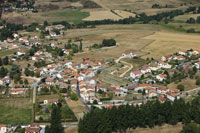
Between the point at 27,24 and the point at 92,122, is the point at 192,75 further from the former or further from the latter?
the point at 27,24

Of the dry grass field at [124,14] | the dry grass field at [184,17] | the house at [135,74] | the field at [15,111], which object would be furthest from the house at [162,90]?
the dry grass field at [124,14]

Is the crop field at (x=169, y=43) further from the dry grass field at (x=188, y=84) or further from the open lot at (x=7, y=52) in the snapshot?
the open lot at (x=7, y=52)

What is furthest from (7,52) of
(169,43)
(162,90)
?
(162,90)

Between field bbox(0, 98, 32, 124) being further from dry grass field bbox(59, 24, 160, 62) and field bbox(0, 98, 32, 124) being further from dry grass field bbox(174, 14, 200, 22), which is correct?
dry grass field bbox(174, 14, 200, 22)

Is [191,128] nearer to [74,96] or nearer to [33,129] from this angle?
[33,129]

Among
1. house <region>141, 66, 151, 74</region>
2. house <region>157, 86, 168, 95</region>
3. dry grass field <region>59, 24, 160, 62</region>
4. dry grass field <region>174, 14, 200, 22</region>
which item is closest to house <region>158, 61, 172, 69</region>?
house <region>141, 66, 151, 74</region>
